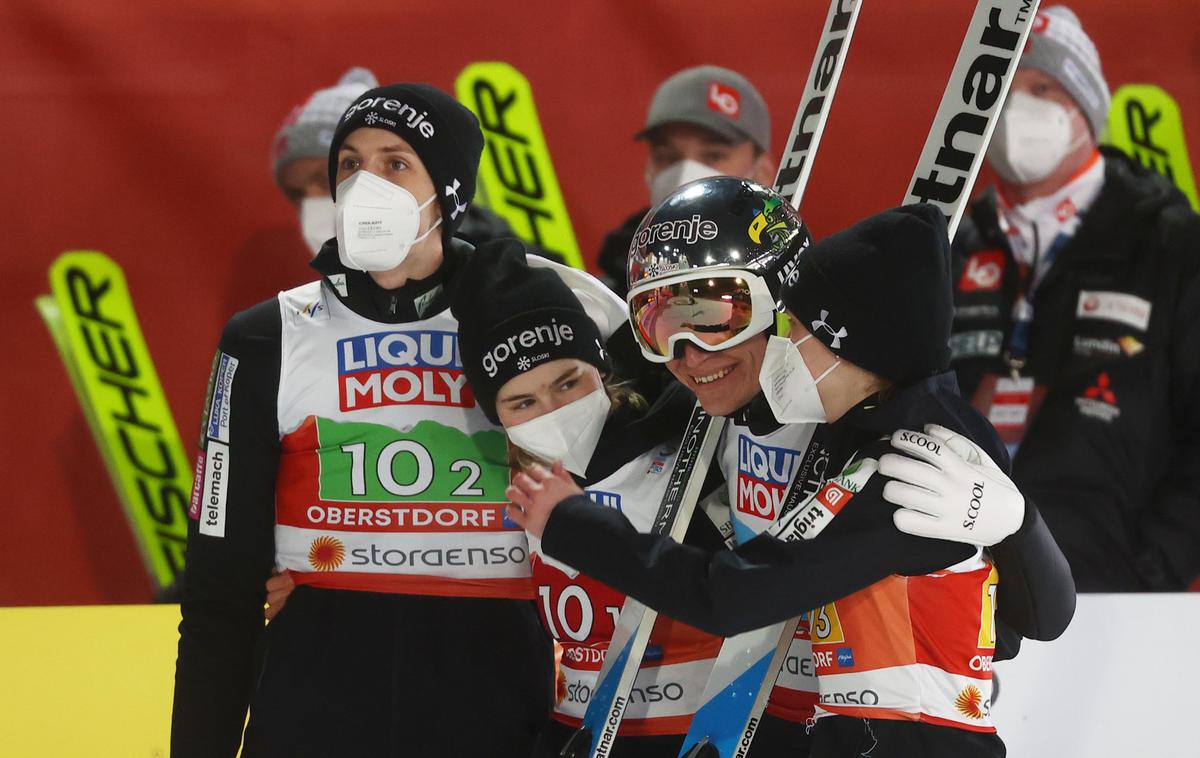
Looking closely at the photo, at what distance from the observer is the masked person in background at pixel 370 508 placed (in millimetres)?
2393

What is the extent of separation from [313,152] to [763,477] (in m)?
2.92

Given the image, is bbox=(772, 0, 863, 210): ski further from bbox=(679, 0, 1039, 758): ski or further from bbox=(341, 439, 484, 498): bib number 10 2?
bbox=(341, 439, 484, 498): bib number 10 2

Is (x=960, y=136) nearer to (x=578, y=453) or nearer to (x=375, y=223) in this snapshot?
(x=578, y=453)

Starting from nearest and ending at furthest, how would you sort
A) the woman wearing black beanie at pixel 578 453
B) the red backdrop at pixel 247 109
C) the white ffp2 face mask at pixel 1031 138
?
1. the woman wearing black beanie at pixel 578 453
2. the white ffp2 face mask at pixel 1031 138
3. the red backdrop at pixel 247 109

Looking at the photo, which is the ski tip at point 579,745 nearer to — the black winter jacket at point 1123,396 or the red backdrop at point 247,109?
the black winter jacket at point 1123,396

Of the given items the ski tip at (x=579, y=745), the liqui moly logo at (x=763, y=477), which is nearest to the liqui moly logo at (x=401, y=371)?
the liqui moly logo at (x=763, y=477)

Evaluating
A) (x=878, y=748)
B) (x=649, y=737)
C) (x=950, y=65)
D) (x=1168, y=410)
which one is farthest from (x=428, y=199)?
(x=950, y=65)

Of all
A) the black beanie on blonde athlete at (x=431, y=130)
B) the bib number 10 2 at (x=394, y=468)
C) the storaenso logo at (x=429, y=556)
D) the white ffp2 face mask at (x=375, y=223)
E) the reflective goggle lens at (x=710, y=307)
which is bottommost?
the storaenso logo at (x=429, y=556)

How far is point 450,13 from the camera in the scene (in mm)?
4941

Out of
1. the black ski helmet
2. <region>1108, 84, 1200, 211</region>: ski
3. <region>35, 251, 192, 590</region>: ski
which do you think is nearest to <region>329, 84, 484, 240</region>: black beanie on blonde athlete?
the black ski helmet

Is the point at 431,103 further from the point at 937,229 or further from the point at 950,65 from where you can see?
the point at 950,65

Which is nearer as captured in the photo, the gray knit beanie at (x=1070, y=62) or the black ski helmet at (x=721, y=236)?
the black ski helmet at (x=721, y=236)

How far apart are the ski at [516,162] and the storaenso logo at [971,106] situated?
8.28ft

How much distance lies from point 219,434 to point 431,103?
2.28 feet
